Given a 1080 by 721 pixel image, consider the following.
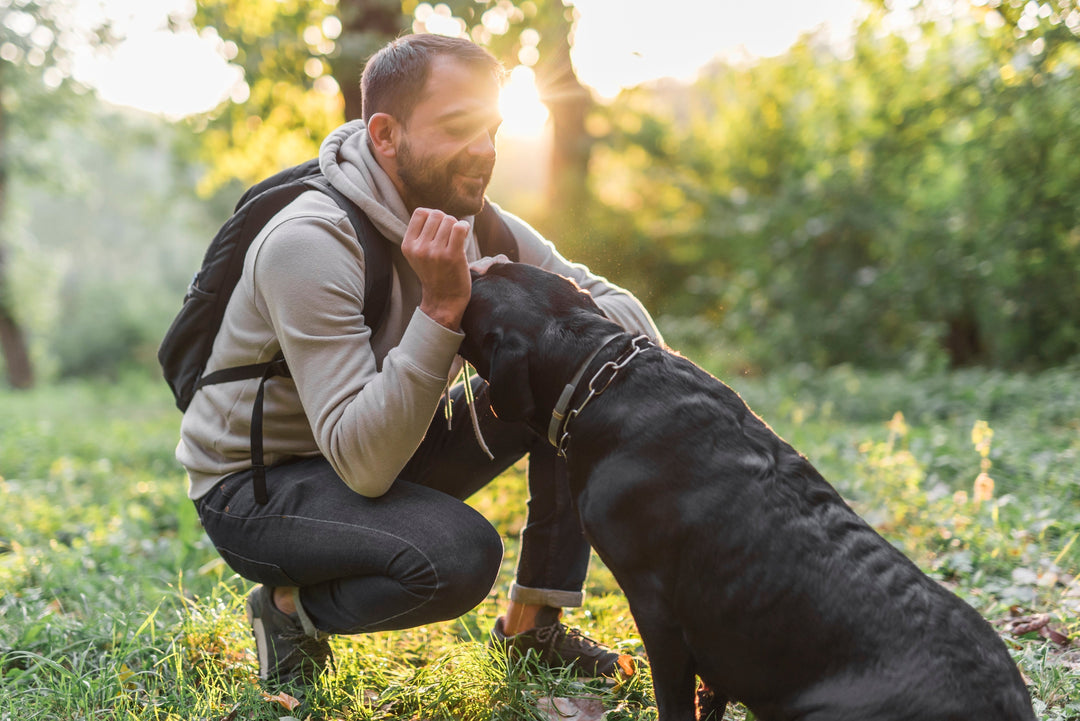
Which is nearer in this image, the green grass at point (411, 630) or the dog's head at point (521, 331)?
the dog's head at point (521, 331)

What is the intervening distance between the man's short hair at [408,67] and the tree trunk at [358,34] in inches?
150

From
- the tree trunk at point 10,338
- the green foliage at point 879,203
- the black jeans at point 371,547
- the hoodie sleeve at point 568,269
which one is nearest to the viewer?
the black jeans at point 371,547

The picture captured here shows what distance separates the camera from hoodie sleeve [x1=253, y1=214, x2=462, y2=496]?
2172 millimetres

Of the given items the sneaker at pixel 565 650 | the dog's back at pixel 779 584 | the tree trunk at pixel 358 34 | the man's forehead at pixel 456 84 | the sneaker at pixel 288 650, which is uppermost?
the tree trunk at pixel 358 34

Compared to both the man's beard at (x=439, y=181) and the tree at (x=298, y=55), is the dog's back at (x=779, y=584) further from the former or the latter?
the tree at (x=298, y=55)

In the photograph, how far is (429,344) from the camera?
2158mm

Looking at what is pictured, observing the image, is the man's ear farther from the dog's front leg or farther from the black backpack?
the dog's front leg

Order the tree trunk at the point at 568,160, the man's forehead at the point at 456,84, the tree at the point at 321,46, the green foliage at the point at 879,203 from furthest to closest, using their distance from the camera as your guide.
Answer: the tree trunk at the point at 568,160, the green foliage at the point at 879,203, the tree at the point at 321,46, the man's forehead at the point at 456,84

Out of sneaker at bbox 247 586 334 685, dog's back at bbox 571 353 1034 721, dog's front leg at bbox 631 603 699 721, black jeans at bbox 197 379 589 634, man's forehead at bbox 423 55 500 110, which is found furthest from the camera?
sneaker at bbox 247 586 334 685

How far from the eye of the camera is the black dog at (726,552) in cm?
174

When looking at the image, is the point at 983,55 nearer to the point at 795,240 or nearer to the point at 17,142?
the point at 795,240

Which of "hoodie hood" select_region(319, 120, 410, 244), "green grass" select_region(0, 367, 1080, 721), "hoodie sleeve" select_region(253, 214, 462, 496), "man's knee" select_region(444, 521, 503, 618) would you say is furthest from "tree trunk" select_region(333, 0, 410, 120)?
"man's knee" select_region(444, 521, 503, 618)

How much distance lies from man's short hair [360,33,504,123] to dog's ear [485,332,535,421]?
33.7 inches

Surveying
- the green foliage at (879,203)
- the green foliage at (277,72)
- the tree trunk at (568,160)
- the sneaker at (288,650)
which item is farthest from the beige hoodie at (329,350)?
the tree trunk at (568,160)
